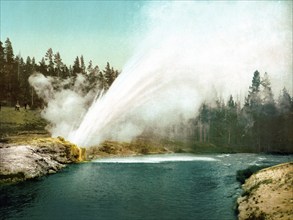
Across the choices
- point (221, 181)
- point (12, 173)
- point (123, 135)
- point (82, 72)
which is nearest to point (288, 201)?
point (221, 181)

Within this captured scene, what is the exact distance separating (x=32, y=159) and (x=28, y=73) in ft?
339

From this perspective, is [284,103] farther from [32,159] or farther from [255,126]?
[32,159]

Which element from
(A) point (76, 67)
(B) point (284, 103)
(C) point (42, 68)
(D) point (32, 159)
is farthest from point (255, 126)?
(D) point (32, 159)

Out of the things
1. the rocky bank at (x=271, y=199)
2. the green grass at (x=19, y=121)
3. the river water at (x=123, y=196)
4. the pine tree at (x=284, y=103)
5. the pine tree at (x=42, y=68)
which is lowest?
the river water at (x=123, y=196)

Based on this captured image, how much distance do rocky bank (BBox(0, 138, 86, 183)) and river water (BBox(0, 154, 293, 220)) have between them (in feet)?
11.3

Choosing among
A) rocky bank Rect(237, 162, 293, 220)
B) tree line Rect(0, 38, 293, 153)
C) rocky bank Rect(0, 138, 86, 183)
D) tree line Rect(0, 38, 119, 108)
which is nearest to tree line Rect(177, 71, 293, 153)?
tree line Rect(0, 38, 293, 153)

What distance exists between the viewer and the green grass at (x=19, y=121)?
115481 millimetres

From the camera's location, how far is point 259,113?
184625mm

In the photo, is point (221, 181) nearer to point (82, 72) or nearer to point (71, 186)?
point (71, 186)

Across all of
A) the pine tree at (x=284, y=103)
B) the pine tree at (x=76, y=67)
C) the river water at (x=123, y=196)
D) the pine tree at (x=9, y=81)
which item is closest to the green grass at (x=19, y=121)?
the pine tree at (x=9, y=81)

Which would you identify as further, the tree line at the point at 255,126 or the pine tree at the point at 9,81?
the tree line at the point at 255,126

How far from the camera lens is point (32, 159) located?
216 ft

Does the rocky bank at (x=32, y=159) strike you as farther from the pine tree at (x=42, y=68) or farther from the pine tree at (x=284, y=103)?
the pine tree at (x=284, y=103)

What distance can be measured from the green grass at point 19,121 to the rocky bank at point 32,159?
37.9 metres
